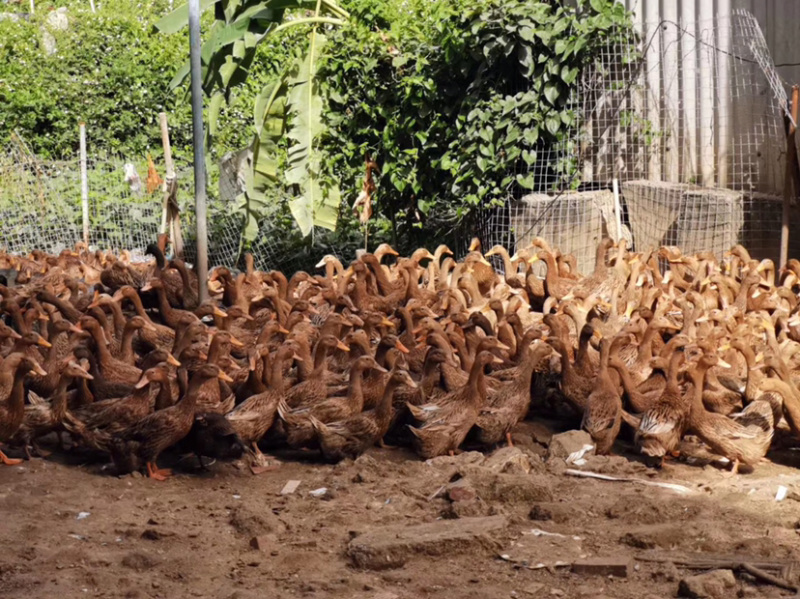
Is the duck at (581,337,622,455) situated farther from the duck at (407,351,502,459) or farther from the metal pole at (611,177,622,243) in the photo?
the metal pole at (611,177,622,243)

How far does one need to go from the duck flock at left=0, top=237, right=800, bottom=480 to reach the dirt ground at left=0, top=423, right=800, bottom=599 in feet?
0.65

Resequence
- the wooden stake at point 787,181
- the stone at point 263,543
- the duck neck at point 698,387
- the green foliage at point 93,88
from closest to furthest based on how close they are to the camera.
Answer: the stone at point 263,543, the duck neck at point 698,387, the wooden stake at point 787,181, the green foliage at point 93,88

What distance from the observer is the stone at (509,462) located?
621 centimetres

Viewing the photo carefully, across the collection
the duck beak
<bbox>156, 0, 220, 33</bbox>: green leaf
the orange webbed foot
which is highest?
<bbox>156, 0, 220, 33</bbox>: green leaf

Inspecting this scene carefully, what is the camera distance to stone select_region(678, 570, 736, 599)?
4.48m

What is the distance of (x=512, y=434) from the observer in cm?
699

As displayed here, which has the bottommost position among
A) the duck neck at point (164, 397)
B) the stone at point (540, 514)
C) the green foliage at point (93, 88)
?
the stone at point (540, 514)

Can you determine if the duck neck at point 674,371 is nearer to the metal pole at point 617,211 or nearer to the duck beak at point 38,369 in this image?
the duck beak at point 38,369

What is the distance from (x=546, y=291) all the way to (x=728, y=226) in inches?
100

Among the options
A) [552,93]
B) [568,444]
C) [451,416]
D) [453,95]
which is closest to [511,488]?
[568,444]

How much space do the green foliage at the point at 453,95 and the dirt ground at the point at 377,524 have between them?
221 inches

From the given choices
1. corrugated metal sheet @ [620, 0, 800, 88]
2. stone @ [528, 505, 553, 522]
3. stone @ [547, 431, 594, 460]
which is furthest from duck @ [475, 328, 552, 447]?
corrugated metal sheet @ [620, 0, 800, 88]

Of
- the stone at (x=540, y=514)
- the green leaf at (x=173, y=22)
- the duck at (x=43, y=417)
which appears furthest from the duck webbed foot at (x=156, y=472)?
the green leaf at (x=173, y=22)

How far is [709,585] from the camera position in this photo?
14.8 ft
